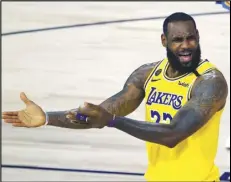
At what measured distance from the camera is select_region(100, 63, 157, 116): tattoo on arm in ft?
13.2

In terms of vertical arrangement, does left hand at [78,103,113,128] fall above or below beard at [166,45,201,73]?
below

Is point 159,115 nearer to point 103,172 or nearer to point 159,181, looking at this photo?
point 159,181

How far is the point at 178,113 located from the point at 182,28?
43 centimetres

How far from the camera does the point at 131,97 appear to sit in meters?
4.05

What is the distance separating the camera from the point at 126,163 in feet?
21.5

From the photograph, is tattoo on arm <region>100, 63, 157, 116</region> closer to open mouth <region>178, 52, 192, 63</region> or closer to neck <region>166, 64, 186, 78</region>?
neck <region>166, 64, 186, 78</region>

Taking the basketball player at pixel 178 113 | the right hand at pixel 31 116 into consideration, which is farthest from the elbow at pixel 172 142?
the right hand at pixel 31 116

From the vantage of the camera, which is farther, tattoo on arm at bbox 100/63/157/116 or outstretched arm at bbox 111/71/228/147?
tattoo on arm at bbox 100/63/157/116

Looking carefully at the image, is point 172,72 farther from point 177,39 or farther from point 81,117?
point 81,117

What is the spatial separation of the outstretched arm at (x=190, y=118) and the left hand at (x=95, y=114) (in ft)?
0.29

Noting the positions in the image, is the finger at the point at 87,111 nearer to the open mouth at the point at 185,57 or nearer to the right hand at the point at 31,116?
the right hand at the point at 31,116

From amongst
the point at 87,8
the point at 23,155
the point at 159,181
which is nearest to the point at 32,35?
the point at 87,8

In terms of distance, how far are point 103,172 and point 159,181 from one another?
2468 mm

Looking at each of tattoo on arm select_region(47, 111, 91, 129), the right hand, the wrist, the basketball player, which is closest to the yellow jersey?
the basketball player
